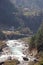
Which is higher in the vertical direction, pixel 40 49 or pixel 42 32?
pixel 42 32

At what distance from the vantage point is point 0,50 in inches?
5266

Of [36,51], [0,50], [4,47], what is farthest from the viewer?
[4,47]

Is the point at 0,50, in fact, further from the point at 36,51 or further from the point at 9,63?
the point at 9,63

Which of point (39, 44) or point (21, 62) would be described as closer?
point (21, 62)

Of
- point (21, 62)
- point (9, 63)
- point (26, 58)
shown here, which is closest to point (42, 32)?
point (26, 58)

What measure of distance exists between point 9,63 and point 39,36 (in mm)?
33093

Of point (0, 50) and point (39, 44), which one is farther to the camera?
point (0, 50)

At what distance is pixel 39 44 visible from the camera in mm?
116312

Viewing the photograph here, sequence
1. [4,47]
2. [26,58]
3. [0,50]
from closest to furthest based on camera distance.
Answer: [26,58]
[0,50]
[4,47]

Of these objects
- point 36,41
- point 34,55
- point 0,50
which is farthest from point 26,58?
point 0,50

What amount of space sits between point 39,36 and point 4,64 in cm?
3309

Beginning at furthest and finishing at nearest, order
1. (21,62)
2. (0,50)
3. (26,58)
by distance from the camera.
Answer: (0,50) → (26,58) → (21,62)

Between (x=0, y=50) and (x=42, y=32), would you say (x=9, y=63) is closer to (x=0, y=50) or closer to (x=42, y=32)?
(x=42, y=32)

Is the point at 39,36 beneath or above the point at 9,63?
above
